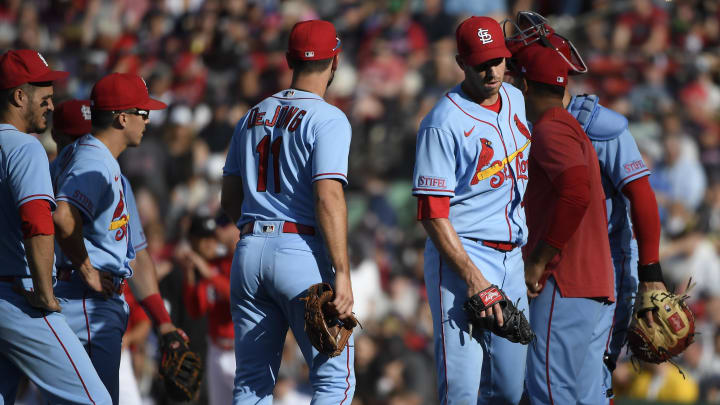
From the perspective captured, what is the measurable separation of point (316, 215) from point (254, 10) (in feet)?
37.5

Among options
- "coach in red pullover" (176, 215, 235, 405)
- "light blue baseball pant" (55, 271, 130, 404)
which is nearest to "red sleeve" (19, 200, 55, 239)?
"light blue baseball pant" (55, 271, 130, 404)

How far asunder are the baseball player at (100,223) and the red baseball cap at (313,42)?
102cm

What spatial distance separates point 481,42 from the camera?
4.45 meters

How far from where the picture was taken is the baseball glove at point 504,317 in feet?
14.1

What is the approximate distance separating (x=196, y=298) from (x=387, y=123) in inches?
197

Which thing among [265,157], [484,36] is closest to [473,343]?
[265,157]

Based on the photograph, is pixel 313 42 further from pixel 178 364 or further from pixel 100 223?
pixel 178 364

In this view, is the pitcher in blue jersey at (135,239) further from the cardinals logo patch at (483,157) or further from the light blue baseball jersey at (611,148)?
the light blue baseball jersey at (611,148)

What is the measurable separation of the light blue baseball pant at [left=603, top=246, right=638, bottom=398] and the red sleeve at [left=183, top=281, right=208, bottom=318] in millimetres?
3438

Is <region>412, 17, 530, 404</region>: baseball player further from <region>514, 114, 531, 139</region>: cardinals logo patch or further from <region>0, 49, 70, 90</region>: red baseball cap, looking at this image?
<region>0, 49, 70, 90</region>: red baseball cap

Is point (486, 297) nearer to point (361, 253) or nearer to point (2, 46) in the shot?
point (361, 253)

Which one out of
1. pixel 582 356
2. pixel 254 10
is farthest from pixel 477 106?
pixel 254 10

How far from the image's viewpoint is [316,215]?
4.31 metres

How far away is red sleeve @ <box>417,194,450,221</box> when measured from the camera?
4.38 m
